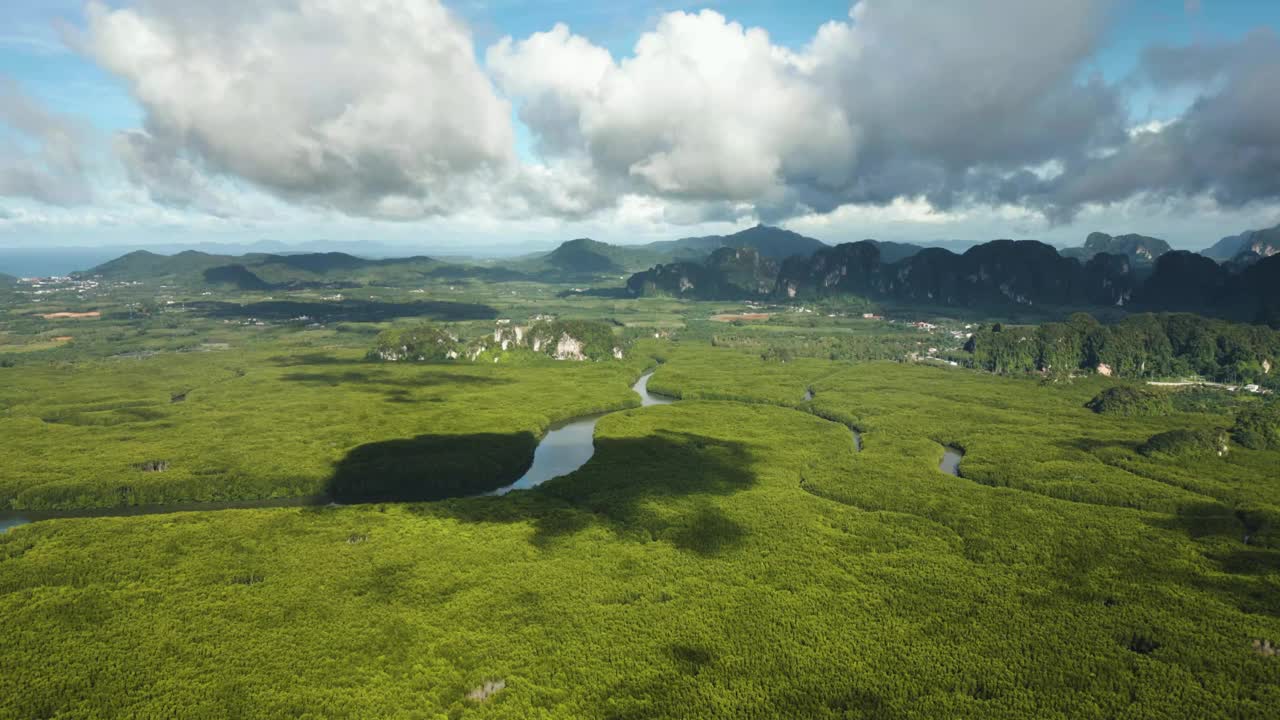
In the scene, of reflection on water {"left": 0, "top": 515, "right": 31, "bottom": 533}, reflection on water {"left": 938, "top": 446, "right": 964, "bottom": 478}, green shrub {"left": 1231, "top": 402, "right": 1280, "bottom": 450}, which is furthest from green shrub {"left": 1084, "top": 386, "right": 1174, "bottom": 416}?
reflection on water {"left": 0, "top": 515, "right": 31, "bottom": 533}

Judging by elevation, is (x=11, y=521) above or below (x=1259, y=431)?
below

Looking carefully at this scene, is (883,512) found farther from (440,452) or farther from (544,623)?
(440,452)

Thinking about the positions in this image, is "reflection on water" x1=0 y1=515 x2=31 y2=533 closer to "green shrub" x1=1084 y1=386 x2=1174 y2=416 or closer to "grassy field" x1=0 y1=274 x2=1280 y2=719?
A: "grassy field" x1=0 y1=274 x2=1280 y2=719

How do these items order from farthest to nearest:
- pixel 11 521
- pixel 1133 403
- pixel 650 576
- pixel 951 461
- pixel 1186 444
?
pixel 1133 403 < pixel 951 461 < pixel 1186 444 < pixel 11 521 < pixel 650 576

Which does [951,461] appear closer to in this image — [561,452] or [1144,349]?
[561,452]

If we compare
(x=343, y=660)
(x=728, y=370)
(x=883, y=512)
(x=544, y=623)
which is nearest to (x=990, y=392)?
(x=728, y=370)

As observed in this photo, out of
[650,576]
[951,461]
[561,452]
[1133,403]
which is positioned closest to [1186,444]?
[951,461]
